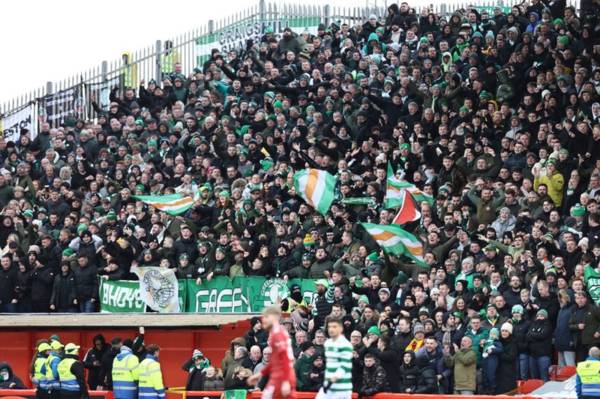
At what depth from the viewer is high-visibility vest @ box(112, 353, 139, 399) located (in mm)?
27109

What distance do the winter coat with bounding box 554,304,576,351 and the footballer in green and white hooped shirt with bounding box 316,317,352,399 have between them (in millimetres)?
6095

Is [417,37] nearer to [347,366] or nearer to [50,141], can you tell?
[50,141]

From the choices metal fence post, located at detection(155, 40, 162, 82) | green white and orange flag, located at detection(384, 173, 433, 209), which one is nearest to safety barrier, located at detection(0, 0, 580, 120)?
metal fence post, located at detection(155, 40, 162, 82)

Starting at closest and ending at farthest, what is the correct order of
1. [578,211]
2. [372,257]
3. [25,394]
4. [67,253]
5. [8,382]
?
[25,394], [578,211], [8,382], [372,257], [67,253]

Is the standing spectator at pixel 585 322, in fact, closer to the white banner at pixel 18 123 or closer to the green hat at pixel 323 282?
the green hat at pixel 323 282

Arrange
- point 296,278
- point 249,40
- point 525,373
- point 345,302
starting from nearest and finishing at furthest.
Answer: point 525,373
point 345,302
point 296,278
point 249,40

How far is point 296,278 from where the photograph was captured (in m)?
31.6

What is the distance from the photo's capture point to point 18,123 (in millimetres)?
47375

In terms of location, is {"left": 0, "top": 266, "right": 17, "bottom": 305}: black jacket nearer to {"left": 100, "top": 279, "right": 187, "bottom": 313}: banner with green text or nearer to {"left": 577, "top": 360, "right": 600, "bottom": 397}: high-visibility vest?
{"left": 100, "top": 279, "right": 187, "bottom": 313}: banner with green text

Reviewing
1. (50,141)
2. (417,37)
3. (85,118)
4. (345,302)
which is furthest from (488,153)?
(85,118)

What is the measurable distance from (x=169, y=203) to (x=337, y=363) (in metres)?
14.5

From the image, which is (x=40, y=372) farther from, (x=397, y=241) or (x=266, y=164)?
(x=266, y=164)

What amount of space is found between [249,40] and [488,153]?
14.3 m

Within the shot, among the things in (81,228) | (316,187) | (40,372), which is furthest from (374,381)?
(81,228)
